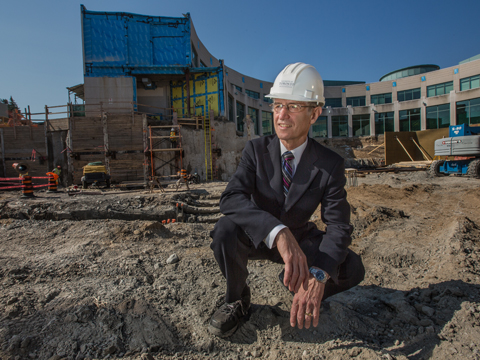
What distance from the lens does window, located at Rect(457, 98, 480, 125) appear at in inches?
1141

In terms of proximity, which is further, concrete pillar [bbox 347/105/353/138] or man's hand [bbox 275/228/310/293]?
concrete pillar [bbox 347/105/353/138]

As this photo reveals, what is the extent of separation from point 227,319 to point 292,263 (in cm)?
69

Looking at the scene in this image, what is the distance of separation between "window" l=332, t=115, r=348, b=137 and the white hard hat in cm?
3648

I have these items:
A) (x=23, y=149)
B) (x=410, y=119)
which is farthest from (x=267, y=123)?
(x=23, y=149)

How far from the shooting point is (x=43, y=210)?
5.82 meters

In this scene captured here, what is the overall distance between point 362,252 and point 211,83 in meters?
17.6

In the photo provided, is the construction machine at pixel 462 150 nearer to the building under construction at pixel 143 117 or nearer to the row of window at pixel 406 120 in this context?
the building under construction at pixel 143 117

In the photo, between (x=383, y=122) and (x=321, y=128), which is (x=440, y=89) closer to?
(x=383, y=122)

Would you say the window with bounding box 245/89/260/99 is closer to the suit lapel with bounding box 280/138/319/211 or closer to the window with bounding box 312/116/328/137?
the window with bounding box 312/116/328/137

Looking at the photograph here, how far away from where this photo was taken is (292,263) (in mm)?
1678

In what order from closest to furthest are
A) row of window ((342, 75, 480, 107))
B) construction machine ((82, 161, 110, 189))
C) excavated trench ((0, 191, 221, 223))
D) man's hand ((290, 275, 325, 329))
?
man's hand ((290, 275, 325, 329)) → excavated trench ((0, 191, 221, 223)) → construction machine ((82, 161, 110, 189)) → row of window ((342, 75, 480, 107))

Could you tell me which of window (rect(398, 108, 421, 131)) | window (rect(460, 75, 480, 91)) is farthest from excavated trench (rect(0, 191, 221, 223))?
window (rect(460, 75, 480, 91))

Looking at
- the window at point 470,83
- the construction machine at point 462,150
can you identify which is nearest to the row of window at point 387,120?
the window at point 470,83

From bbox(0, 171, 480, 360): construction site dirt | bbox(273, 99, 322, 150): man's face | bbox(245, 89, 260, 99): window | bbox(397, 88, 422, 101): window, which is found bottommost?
bbox(0, 171, 480, 360): construction site dirt
